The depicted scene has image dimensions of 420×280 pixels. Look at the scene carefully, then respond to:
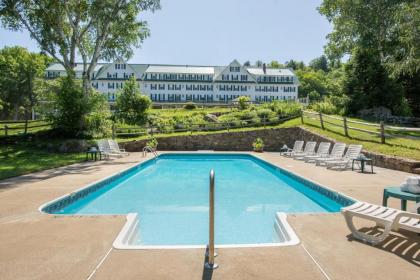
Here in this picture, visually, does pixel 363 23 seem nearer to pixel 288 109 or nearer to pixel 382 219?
pixel 288 109

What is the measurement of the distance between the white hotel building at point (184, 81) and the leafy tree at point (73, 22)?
39.3m

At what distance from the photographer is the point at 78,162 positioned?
14164 millimetres

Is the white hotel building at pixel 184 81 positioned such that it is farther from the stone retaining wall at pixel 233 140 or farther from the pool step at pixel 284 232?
the pool step at pixel 284 232

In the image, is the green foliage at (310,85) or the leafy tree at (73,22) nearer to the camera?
the leafy tree at (73,22)

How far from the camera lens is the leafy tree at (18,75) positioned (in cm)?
5138

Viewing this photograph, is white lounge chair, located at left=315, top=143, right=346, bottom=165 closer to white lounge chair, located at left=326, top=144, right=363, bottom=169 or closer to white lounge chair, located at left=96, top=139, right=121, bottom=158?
white lounge chair, located at left=326, top=144, right=363, bottom=169

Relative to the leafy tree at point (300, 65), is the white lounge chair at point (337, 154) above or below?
below

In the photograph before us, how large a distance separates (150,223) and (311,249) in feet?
12.2

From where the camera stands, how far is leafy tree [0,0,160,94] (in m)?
19.1

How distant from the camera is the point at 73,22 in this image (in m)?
20.3

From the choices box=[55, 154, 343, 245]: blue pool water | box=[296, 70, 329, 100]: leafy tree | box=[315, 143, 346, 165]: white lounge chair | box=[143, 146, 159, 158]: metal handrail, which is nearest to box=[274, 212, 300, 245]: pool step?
box=[55, 154, 343, 245]: blue pool water

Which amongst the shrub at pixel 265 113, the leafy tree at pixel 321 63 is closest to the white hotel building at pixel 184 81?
the shrub at pixel 265 113

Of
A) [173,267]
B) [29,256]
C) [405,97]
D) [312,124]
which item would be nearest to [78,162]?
[29,256]

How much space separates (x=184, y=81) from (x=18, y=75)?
2854 cm
